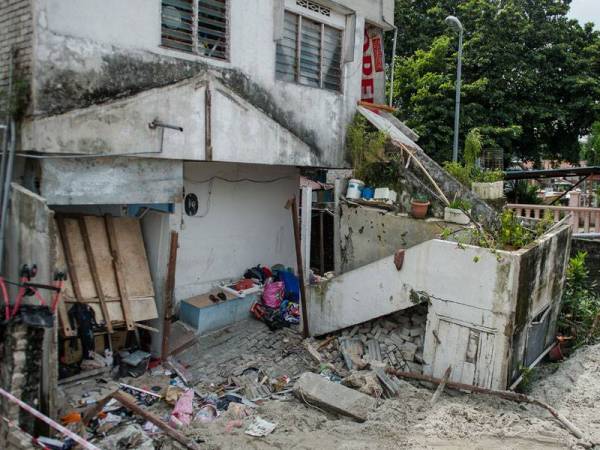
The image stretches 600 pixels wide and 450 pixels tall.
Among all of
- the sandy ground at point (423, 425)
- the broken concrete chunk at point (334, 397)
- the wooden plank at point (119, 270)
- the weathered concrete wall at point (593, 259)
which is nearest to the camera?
the sandy ground at point (423, 425)

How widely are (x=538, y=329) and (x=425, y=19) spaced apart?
1666 cm

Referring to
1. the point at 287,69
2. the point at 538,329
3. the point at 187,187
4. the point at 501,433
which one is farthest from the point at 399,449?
the point at 287,69

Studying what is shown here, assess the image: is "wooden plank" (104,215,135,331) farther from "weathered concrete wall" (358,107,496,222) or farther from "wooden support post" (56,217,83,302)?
"weathered concrete wall" (358,107,496,222)

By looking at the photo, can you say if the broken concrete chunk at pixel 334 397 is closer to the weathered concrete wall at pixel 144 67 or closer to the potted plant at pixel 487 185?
the weathered concrete wall at pixel 144 67

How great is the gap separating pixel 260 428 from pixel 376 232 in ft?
15.0

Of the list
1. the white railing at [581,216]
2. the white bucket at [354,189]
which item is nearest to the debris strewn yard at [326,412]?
the white bucket at [354,189]

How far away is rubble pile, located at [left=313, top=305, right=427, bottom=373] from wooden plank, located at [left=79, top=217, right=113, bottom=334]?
3831mm

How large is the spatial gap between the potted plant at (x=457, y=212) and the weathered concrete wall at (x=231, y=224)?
4.05 metres

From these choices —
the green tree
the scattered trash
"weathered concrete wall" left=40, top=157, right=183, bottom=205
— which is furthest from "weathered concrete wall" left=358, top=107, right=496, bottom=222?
the green tree

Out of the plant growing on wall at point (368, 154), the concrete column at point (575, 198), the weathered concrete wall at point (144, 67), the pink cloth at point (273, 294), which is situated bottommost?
the pink cloth at point (273, 294)

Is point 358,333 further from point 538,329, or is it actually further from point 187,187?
point 187,187

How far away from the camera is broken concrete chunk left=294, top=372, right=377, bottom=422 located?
681 centimetres

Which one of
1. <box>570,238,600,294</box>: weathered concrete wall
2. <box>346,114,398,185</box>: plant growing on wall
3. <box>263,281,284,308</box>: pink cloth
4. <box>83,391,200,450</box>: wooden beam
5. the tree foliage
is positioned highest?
the tree foliage

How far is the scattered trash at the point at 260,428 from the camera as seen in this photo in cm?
631
